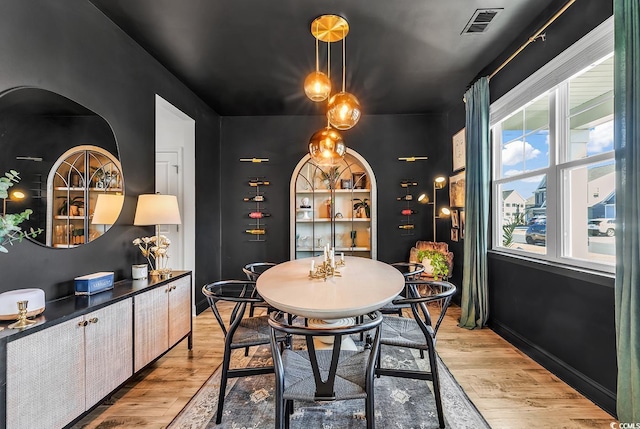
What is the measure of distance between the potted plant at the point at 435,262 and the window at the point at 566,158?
35.7 inches

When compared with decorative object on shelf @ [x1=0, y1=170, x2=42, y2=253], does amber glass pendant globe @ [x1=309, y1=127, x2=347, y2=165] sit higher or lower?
higher

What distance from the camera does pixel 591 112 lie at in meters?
2.40

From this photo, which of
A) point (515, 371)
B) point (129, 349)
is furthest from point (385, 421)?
point (129, 349)

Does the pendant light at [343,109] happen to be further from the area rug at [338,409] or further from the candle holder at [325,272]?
the area rug at [338,409]

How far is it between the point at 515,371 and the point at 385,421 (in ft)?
4.38

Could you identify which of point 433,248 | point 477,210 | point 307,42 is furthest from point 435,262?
point 307,42

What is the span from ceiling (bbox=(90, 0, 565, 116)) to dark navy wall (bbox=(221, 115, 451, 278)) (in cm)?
80

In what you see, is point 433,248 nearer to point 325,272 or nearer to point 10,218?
point 325,272

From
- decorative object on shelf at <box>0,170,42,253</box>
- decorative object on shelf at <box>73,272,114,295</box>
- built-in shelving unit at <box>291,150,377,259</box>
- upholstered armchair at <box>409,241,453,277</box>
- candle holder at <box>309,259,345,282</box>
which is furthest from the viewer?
built-in shelving unit at <box>291,150,377,259</box>

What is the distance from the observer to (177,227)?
443 cm

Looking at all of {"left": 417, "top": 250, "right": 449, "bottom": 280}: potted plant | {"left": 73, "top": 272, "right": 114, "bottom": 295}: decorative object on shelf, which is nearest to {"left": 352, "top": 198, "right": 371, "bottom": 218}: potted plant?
{"left": 417, "top": 250, "right": 449, "bottom": 280}: potted plant

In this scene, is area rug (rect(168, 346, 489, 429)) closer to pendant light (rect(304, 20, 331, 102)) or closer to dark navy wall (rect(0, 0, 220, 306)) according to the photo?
dark navy wall (rect(0, 0, 220, 306))

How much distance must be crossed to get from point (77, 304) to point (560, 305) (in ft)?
11.1

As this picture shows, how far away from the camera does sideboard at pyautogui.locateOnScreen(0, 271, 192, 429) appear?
146 cm
